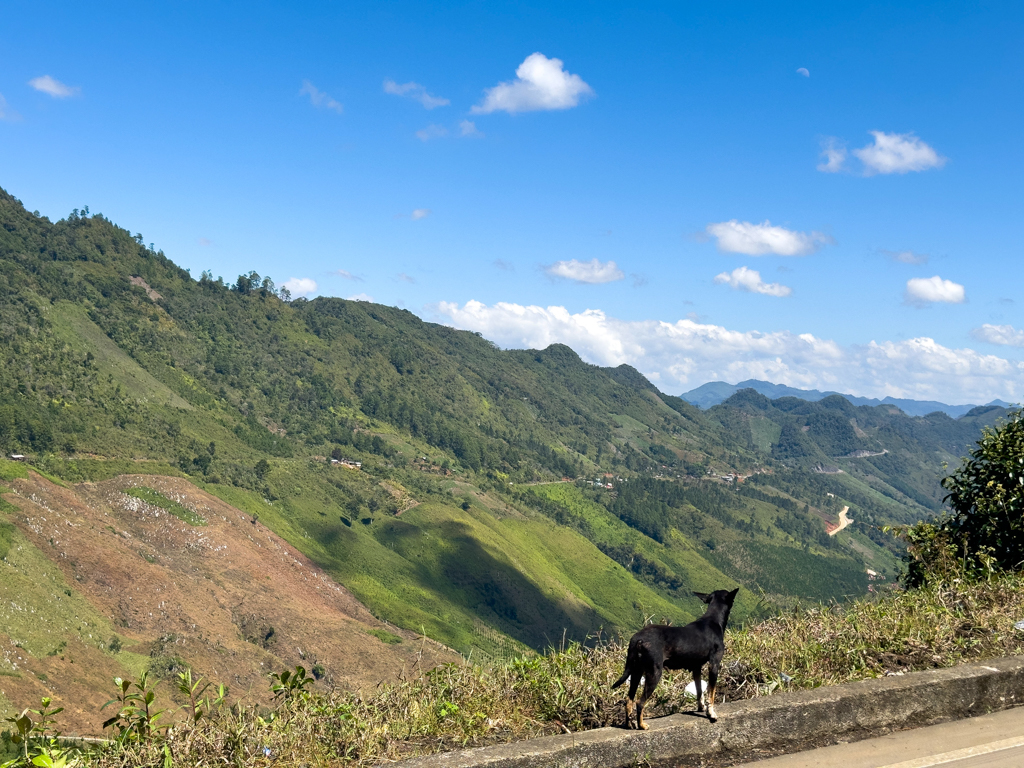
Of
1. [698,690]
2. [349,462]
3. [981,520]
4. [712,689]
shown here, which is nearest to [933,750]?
[712,689]

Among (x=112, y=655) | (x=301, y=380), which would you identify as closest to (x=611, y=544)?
(x=301, y=380)

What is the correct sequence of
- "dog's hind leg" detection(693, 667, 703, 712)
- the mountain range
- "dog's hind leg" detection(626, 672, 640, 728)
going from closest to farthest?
"dog's hind leg" detection(626, 672, 640, 728), "dog's hind leg" detection(693, 667, 703, 712), the mountain range

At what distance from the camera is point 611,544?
149000 mm

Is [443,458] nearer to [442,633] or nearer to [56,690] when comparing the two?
[442,633]

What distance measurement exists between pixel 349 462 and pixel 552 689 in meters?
135

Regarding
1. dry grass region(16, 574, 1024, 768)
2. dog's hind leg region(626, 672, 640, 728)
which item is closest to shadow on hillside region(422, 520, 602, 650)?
dry grass region(16, 574, 1024, 768)

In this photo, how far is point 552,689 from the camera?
5.34 meters

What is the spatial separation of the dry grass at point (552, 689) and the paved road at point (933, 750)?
1.88 ft

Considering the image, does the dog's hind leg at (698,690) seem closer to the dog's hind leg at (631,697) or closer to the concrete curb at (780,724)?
the concrete curb at (780,724)

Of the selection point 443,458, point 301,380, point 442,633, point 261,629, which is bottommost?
point 442,633

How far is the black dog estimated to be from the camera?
15.5 feet

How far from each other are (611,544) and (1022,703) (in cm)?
14741

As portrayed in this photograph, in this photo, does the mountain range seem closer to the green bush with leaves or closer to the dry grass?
the green bush with leaves

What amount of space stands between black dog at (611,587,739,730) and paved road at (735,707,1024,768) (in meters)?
0.64
